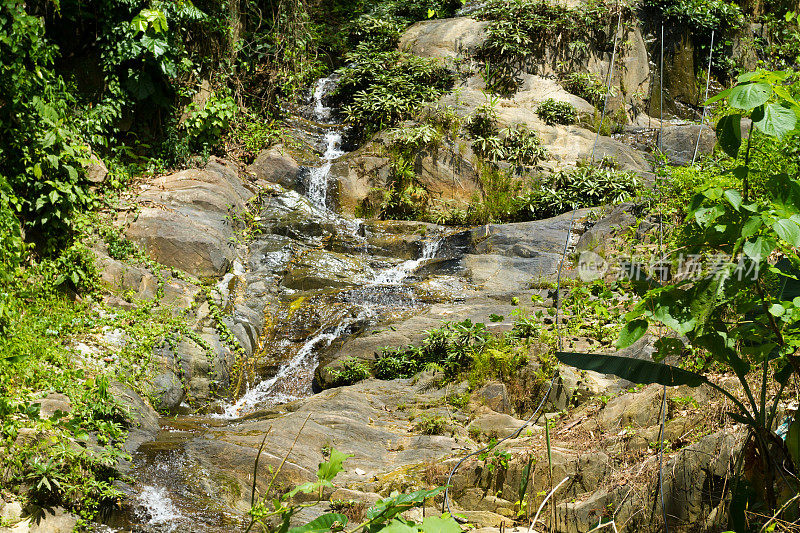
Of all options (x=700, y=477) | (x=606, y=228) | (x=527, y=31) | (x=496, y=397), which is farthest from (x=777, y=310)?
(x=527, y=31)

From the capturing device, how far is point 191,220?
947 centimetres

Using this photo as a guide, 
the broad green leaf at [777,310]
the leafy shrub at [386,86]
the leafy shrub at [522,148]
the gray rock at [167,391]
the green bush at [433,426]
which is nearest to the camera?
the broad green leaf at [777,310]

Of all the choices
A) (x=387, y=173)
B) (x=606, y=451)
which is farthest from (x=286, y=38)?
(x=606, y=451)

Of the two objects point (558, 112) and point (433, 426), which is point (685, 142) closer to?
point (558, 112)

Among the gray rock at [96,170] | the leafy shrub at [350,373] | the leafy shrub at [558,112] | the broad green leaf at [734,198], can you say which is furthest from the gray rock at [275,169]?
the broad green leaf at [734,198]

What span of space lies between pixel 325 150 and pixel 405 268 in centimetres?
449

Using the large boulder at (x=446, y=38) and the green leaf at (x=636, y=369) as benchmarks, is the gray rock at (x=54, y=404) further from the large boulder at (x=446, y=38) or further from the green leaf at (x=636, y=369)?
the large boulder at (x=446, y=38)

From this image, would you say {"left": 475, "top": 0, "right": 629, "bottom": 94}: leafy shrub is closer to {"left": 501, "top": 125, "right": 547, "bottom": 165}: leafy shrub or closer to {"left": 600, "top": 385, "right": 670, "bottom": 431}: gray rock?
{"left": 501, "top": 125, "right": 547, "bottom": 165}: leafy shrub

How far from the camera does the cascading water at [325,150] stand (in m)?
12.4

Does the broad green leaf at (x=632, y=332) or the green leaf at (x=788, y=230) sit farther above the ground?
the green leaf at (x=788, y=230)

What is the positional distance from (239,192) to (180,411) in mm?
5163

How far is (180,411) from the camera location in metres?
6.88

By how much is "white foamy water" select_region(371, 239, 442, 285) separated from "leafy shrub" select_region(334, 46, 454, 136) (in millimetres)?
3712

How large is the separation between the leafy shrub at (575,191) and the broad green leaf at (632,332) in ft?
28.9
